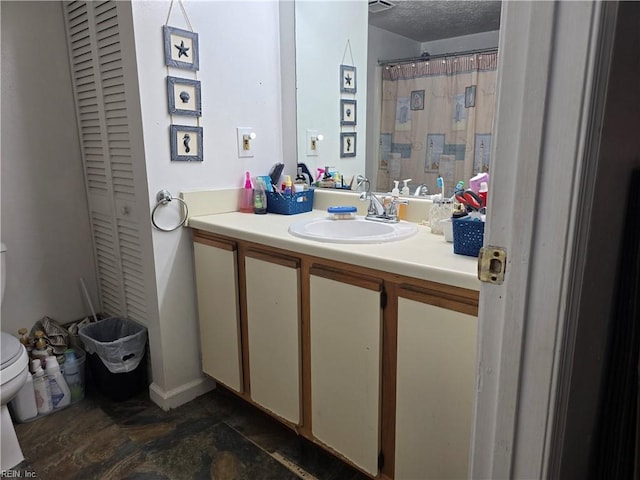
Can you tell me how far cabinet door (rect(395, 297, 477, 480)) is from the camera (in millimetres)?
1098

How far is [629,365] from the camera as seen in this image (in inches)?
30.7

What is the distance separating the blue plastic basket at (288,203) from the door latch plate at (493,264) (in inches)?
55.3

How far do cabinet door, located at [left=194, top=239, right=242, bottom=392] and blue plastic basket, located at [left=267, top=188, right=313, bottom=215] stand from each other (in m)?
0.37

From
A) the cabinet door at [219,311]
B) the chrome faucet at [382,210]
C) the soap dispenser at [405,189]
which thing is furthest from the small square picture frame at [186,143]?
the soap dispenser at [405,189]

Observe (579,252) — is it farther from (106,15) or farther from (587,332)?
(106,15)

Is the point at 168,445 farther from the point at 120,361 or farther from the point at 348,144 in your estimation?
the point at 348,144

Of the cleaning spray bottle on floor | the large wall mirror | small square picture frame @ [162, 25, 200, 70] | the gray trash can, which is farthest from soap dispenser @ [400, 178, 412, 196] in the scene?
the cleaning spray bottle on floor

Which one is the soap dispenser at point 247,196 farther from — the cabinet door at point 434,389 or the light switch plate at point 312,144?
the cabinet door at point 434,389

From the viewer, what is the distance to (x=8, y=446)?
62.9 inches

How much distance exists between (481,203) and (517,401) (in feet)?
2.59

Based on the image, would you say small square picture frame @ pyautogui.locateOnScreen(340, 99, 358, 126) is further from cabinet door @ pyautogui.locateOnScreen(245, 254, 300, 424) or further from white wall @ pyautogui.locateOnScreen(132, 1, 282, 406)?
cabinet door @ pyautogui.locateOnScreen(245, 254, 300, 424)

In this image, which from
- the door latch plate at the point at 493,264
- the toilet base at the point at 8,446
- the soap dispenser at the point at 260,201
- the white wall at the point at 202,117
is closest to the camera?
the door latch plate at the point at 493,264

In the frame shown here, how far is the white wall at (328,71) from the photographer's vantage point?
1995 millimetres

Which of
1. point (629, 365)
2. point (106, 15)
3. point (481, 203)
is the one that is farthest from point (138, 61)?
point (629, 365)
